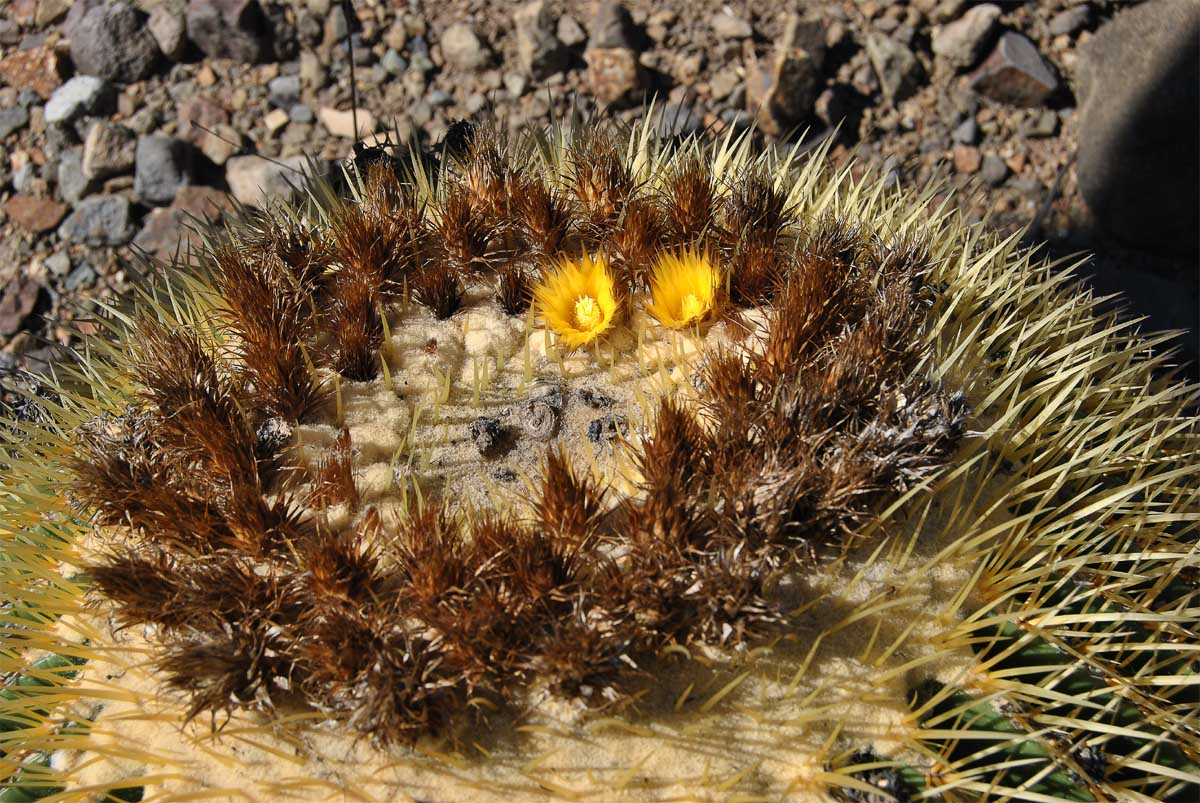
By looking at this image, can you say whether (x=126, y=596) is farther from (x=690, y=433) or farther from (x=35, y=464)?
(x=690, y=433)

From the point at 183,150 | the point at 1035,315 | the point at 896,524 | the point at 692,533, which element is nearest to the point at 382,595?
the point at 692,533

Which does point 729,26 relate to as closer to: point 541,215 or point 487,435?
point 541,215

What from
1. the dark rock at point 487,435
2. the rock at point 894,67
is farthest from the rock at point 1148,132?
the dark rock at point 487,435

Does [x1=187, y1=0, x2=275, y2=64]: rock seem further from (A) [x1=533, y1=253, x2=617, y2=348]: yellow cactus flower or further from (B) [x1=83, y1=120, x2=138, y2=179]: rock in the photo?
(A) [x1=533, y1=253, x2=617, y2=348]: yellow cactus flower

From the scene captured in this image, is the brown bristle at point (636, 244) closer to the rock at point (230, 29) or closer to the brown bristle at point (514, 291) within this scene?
the brown bristle at point (514, 291)

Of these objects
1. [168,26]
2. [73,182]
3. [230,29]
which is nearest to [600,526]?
[73,182]
